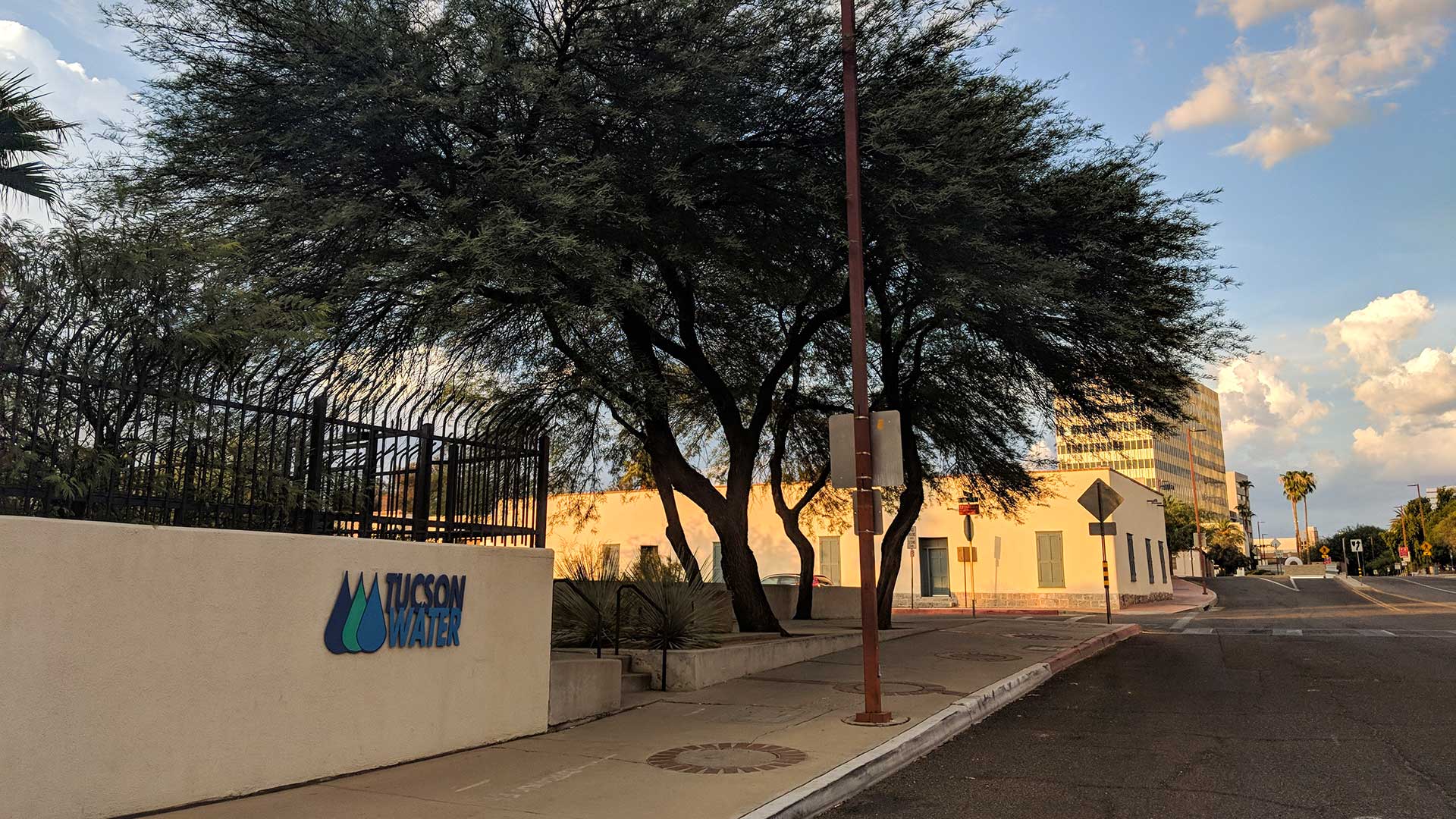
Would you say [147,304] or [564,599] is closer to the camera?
[147,304]

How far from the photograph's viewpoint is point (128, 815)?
19.5 ft

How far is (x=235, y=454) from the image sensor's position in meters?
7.19

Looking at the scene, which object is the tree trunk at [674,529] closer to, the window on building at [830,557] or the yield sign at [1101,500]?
the yield sign at [1101,500]

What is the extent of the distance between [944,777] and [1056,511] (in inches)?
1172

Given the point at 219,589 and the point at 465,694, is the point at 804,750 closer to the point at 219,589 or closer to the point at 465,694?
the point at 465,694

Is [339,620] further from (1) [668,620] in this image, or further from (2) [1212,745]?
(2) [1212,745]

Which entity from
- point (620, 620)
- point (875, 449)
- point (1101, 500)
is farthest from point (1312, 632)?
point (620, 620)

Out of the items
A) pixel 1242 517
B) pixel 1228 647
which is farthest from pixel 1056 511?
pixel 1242 517

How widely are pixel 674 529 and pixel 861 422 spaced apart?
9.25 m

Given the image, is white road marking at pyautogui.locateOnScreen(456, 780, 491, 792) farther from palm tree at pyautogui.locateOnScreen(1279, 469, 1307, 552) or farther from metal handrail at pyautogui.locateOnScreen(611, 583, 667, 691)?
palm tree at pyautogui.locateOnScreen(1279, 469, 1307, 552)

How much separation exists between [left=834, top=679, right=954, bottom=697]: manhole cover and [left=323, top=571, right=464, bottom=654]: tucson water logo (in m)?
5.07

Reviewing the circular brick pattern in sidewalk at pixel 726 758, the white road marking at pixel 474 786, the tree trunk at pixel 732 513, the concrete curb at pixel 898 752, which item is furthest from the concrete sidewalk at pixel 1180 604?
the white road marking at pixel 474 786

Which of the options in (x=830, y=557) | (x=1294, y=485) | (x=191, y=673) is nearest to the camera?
(x=191, y=673)

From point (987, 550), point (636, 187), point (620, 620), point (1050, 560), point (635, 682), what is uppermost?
point (636, 187)
